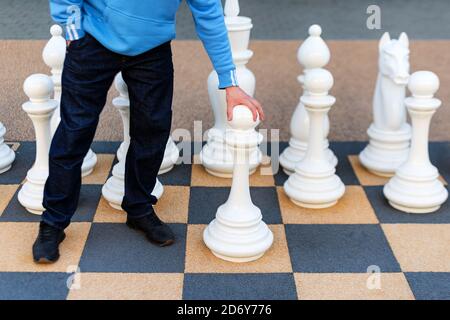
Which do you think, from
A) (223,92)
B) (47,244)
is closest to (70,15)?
(47,244)

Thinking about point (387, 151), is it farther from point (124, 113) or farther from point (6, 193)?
point (6, 193)

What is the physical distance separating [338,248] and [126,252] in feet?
1.74

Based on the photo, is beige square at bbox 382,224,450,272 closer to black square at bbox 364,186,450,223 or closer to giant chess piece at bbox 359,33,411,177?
black square at bbox 364,186,450,223

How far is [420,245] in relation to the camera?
5.25ft

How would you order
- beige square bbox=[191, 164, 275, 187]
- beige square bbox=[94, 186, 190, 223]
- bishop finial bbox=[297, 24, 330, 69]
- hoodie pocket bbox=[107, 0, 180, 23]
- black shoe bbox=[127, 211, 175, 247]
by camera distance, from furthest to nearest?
beige square bbox=[191, 164, 275, 187], bishop finial bbox=[297, 24, 330, 69], beige square bbox=[94, 186, 190, 223], black shoe bbox=[127, 211, 175, 247], hoodie pocket bbox=[107, 0, 180, 23]

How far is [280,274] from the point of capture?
4.83ft

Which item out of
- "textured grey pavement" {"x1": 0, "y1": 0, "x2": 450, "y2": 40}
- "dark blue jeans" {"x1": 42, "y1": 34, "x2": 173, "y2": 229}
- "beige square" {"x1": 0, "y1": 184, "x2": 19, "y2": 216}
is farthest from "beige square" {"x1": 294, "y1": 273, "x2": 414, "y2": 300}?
"textured grey pavement" {"x1": 0, "y1": 0, "x2": 450, "y2": 40}

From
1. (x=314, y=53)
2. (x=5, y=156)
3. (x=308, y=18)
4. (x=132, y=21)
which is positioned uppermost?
(x=132, y=21)

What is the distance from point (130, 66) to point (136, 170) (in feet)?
0.92

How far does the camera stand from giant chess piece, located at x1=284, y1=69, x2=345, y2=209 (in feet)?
5.67

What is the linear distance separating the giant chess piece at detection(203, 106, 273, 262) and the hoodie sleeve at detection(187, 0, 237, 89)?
127 millimetres
